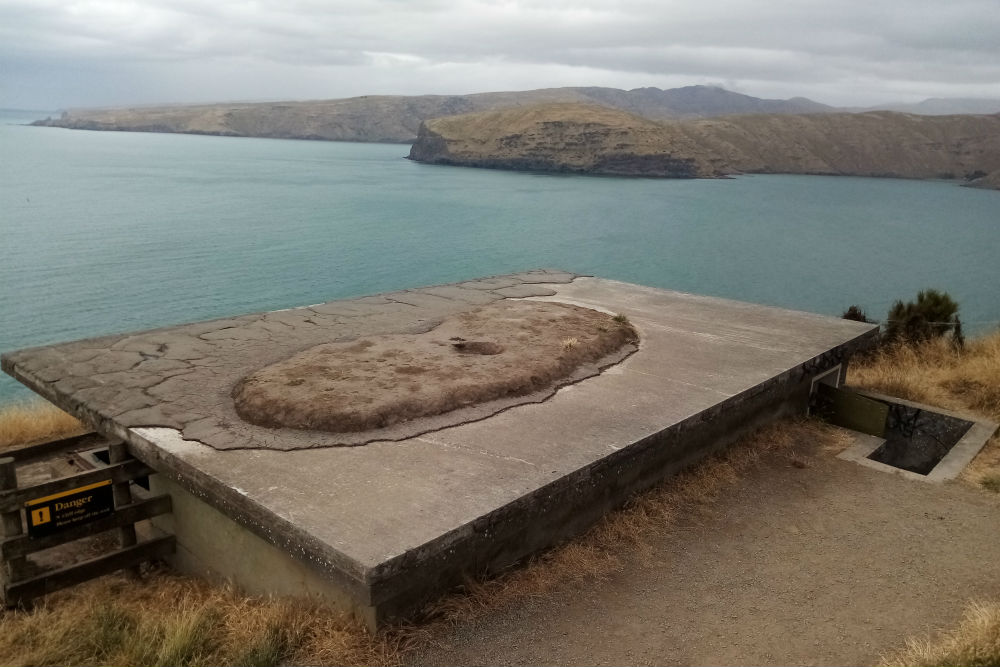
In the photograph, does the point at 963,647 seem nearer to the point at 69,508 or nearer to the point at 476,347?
the point at 476,347

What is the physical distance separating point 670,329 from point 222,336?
464 cm

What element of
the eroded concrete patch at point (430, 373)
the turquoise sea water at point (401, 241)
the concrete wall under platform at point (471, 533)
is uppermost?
the eroded concrete patch at point (430, 373)

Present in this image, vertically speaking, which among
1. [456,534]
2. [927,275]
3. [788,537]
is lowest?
[927,275]

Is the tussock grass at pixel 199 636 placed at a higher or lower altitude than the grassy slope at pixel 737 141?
lower

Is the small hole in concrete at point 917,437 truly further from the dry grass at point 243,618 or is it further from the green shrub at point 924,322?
the dry grass at point 243,618

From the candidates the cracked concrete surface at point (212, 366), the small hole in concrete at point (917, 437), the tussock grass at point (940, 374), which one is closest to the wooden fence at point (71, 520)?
the cracked concrete surface at point (212, 366)

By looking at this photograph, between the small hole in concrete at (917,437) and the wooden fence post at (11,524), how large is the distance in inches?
296

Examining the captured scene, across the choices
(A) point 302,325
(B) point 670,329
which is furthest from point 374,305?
(B) point 670,329

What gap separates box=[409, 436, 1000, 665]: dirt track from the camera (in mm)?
3992

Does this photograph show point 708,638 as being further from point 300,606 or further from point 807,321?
point 807,321

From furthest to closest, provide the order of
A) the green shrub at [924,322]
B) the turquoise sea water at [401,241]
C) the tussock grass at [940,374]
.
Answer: the turquoise sea water at [401,241], the green shrub at [924,322], the tussock grass at [940,374]

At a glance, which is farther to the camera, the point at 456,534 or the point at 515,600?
the point at 515,600

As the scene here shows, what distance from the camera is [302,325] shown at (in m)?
7.98

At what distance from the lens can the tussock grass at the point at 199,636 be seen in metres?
3.73
